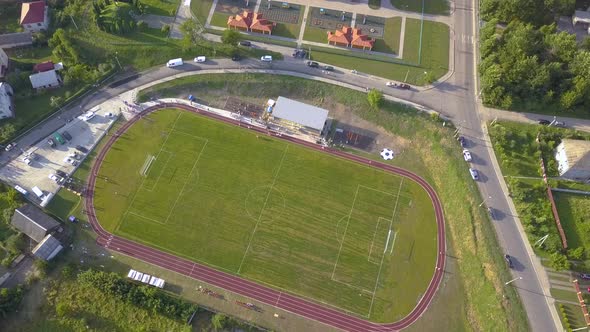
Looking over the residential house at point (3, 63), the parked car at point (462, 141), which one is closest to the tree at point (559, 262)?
the parked car at point (462, 141)

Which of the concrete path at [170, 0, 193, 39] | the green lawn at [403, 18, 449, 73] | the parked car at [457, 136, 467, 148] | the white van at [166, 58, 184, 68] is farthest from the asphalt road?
the concrete path at [170, 0, 193, 39]

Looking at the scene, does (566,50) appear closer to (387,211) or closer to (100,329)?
(387,211)

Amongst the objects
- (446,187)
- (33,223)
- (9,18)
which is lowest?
(33,223)

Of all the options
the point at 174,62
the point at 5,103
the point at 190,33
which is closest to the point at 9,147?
the point at 5,103

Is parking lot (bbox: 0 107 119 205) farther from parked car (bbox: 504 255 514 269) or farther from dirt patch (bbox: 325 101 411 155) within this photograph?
parked car (bbox: 504 255 514 269)

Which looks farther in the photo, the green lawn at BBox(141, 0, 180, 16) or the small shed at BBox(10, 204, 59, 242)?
the green lawn at BBox(141, 0, 180, 16)

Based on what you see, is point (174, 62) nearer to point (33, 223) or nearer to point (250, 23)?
point (250, 23)
